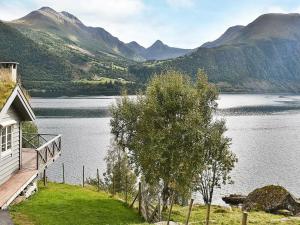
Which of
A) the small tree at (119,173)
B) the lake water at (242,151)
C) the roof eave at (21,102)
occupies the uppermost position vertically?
the roof eave at (21,102)

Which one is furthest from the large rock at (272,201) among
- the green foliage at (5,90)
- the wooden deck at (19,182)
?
the green foliage at (5,90)

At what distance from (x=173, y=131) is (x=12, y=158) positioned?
13.2 meters

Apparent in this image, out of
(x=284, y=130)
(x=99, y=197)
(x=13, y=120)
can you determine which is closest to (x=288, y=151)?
(x=284, y=130)

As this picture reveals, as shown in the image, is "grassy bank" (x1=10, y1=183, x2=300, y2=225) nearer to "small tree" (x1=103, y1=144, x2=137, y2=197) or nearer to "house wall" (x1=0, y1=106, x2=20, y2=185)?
"house wall" (x1=0, y1=106, x2=20, y2=185)

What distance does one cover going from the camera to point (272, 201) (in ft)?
164

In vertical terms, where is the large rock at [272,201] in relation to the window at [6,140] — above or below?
below

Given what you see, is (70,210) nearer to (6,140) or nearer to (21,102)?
(6,140)

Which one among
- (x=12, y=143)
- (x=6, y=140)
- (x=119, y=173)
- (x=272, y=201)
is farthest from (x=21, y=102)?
(x=119, y=173)

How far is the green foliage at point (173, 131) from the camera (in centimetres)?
3148

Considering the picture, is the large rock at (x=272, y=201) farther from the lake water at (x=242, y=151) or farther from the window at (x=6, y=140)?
the window at (x=6, y=140)

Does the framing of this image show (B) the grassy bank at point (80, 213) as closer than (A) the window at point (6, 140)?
Yes

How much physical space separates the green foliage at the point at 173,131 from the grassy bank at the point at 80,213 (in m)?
3.74

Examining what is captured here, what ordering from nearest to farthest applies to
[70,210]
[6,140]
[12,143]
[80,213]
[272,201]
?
[80,213] < [6,140] < [70,210] < [12,143] < [272,201]

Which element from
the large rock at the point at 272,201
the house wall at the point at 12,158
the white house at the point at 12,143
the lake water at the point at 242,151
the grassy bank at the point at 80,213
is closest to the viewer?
the grassy bank at the point at 80,213
